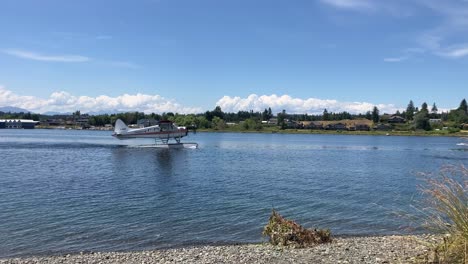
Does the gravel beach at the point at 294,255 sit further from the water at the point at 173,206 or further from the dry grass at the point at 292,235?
the water at the point at 173,206

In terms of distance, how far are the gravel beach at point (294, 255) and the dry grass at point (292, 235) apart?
1.24 feet

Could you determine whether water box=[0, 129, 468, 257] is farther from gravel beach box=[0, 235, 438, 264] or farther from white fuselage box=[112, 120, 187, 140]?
white fuselage box=[112, 120, 187, 140]

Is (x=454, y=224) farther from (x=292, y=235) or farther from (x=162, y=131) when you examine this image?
(x=162, y=131)

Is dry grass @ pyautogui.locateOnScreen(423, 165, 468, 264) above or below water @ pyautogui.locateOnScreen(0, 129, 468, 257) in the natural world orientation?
above

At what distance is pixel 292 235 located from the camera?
12.5 m

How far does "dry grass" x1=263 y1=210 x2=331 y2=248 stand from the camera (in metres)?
12.4

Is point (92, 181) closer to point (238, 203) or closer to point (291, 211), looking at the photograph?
point (238, 203)

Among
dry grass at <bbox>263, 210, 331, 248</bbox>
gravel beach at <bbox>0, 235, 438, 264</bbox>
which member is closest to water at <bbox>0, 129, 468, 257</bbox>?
gravel beach at <bbox>0, 235, 438, 264</bbox>

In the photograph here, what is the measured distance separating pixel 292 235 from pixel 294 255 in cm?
176

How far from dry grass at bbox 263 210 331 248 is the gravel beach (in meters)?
0.38

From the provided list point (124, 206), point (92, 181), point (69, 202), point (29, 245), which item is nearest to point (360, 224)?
point (124, 206)

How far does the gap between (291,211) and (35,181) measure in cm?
1934

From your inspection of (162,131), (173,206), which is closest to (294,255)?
(173,206)

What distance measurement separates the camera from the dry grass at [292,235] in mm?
Answer: 12359
